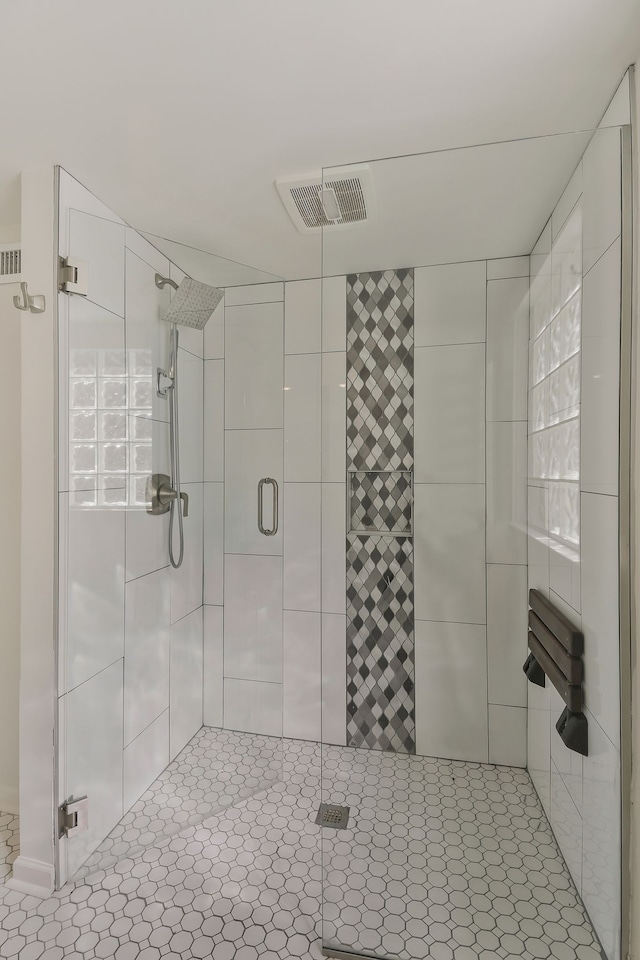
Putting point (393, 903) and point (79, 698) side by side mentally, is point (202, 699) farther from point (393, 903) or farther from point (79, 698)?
point (393, 903)

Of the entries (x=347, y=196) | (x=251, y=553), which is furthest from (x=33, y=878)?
(x=347, y=196)

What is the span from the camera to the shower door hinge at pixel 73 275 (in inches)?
63.6

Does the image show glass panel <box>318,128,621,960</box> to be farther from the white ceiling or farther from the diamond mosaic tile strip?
the diamond mosaic tile strip

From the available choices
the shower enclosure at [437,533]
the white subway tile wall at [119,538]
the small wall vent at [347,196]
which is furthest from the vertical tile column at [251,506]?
the small wall vent at [347,196]

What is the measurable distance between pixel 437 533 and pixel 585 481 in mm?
381

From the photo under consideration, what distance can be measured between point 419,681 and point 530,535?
19.2 inches

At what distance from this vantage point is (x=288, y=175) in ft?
5.32

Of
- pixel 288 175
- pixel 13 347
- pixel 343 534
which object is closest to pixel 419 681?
pixel 343 534

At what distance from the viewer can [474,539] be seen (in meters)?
1.31

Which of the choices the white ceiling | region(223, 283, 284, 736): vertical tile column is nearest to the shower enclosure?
the white ceiling

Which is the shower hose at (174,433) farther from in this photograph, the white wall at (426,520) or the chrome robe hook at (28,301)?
the chrome robe hook at (28,301)

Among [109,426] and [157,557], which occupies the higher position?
[109,426]

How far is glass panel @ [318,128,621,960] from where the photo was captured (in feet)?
4.00

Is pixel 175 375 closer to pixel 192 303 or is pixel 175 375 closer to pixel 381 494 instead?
pixel 192 303
